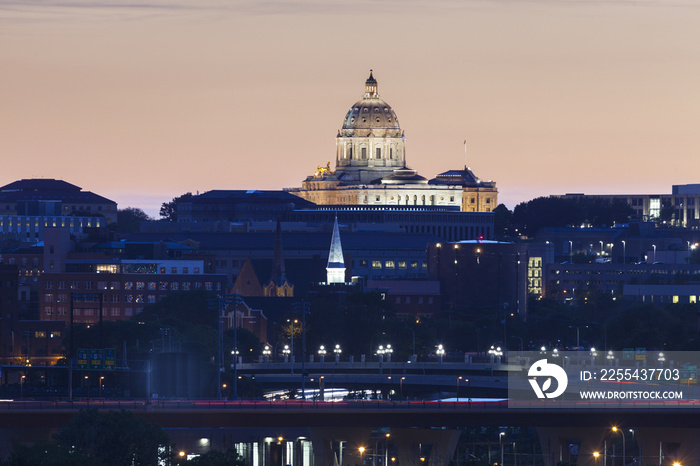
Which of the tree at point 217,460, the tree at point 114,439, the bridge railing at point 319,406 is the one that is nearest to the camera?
the tree at point 114,439

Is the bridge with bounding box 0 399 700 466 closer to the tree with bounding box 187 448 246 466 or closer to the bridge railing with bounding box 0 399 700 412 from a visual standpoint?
the bridge railing with bounding box 0 399 700 412

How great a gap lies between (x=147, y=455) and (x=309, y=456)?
3650cm

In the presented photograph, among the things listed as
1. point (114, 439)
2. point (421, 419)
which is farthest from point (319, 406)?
point (114, 439)

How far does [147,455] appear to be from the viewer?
460 feet

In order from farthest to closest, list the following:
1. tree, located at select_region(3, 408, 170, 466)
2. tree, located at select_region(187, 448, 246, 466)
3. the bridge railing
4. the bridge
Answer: the bridge railing → the bridge → tree, located at select_region(187, 448, 246, 466) → tree, located at select_region(3, 408, 170, 466)

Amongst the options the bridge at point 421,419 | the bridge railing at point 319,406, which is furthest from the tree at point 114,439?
the bridge railing at point 319,406

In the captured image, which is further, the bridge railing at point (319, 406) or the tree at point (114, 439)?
the bridge railing at point (319, 406)

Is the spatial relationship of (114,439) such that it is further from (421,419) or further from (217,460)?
(421,419)

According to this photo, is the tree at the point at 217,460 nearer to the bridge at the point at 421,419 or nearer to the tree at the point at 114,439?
the tree at the point at 114,439

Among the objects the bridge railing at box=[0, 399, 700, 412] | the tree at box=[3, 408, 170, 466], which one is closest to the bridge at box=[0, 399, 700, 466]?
the bridge railing at box=[0, 399, 700, 412]

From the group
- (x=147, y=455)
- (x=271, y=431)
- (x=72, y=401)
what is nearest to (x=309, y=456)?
(x=271, y=431)

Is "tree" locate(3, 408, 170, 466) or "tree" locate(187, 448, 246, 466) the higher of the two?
"tree" locate(3, 408, 170, 466)

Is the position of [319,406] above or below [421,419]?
above

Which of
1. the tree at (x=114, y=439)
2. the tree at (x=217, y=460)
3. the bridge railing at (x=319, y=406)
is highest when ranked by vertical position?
the bridge railing at (x=319, y=406)
